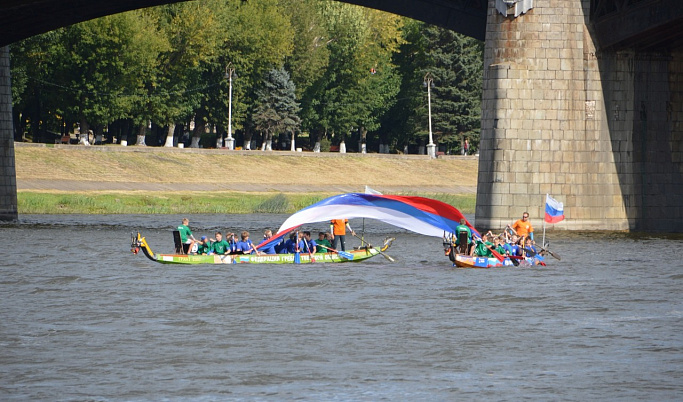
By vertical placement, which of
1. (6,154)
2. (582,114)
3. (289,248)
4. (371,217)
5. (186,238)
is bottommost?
(289,248)

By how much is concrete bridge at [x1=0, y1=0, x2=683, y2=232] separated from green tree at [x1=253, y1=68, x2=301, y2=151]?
48.3 m

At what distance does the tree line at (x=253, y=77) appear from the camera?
90.1 metres

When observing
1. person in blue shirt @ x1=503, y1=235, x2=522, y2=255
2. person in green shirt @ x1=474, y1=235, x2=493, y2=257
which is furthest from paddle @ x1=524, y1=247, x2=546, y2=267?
person in green shirt @ x1=474, y1=235, x2=493, y2=257

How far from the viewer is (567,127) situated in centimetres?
5400

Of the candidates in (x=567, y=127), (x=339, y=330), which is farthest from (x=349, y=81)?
(x=339, y=330)

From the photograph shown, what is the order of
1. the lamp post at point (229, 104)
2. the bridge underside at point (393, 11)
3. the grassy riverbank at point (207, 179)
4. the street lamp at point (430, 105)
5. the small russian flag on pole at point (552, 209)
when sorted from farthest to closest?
the street lamp at point (430, 105), the lamp post at point (229, 104), the grassy riverbank at point (207, 179), the bridge underside at point (393, 11), the small russian flag on pole at point (552, 209)

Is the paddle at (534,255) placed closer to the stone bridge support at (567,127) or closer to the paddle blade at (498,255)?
the paddle blade at (498,255)

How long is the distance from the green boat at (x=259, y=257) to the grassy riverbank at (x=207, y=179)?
3091cm

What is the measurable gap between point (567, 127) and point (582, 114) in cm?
96

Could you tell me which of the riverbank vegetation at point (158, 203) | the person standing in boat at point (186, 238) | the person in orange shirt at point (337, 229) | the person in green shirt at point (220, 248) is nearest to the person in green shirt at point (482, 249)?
the person in orange shirt at point (337, 229)

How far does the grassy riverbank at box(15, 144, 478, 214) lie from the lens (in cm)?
7375

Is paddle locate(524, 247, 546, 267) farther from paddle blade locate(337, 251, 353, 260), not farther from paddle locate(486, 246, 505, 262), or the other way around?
paddle blade locate(337, 251, 353, 260)

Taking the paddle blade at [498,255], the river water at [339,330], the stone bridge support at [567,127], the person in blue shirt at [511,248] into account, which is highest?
the stone bridge support at [567,127]

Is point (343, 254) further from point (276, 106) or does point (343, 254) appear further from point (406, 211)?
point (276, 106)
